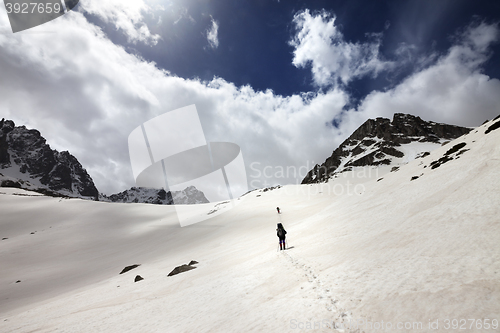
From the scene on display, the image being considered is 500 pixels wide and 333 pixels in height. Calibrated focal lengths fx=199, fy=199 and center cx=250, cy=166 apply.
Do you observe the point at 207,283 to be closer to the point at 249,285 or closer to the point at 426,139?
the point at 249,285

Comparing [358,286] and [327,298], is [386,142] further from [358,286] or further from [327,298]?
[327,298]

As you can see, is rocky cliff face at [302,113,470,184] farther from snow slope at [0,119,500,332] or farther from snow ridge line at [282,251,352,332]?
snow ridge line at [282,251,352,332]

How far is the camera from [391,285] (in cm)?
484

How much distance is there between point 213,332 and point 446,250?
7.30m

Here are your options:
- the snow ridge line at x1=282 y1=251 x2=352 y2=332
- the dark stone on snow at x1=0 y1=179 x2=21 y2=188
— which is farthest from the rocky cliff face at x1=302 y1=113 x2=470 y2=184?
the dark stone on snow at x1=0 y1=179 x2=21 y2=188

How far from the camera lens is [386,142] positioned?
156375mm

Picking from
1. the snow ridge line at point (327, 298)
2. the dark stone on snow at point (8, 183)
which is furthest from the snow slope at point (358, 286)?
the dark stone on snow at point (8, 183)

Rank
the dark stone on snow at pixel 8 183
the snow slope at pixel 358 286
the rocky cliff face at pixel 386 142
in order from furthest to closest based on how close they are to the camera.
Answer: the dark stone on snow at pixel 8 183 < the rocky cliff face at pixel 386 142 < the snow slope at pixel 358 286

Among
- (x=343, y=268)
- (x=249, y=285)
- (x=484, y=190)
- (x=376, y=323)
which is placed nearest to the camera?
(x=376, y=323)

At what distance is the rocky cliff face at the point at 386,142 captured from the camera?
445 feet

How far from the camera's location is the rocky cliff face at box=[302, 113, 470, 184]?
136 metres

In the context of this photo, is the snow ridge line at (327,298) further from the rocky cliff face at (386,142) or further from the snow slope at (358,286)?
the rocky cliff face at (386,142)

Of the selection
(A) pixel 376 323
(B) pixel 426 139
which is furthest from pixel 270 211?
(B) pixel 426 139

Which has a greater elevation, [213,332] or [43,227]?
[43,227]
